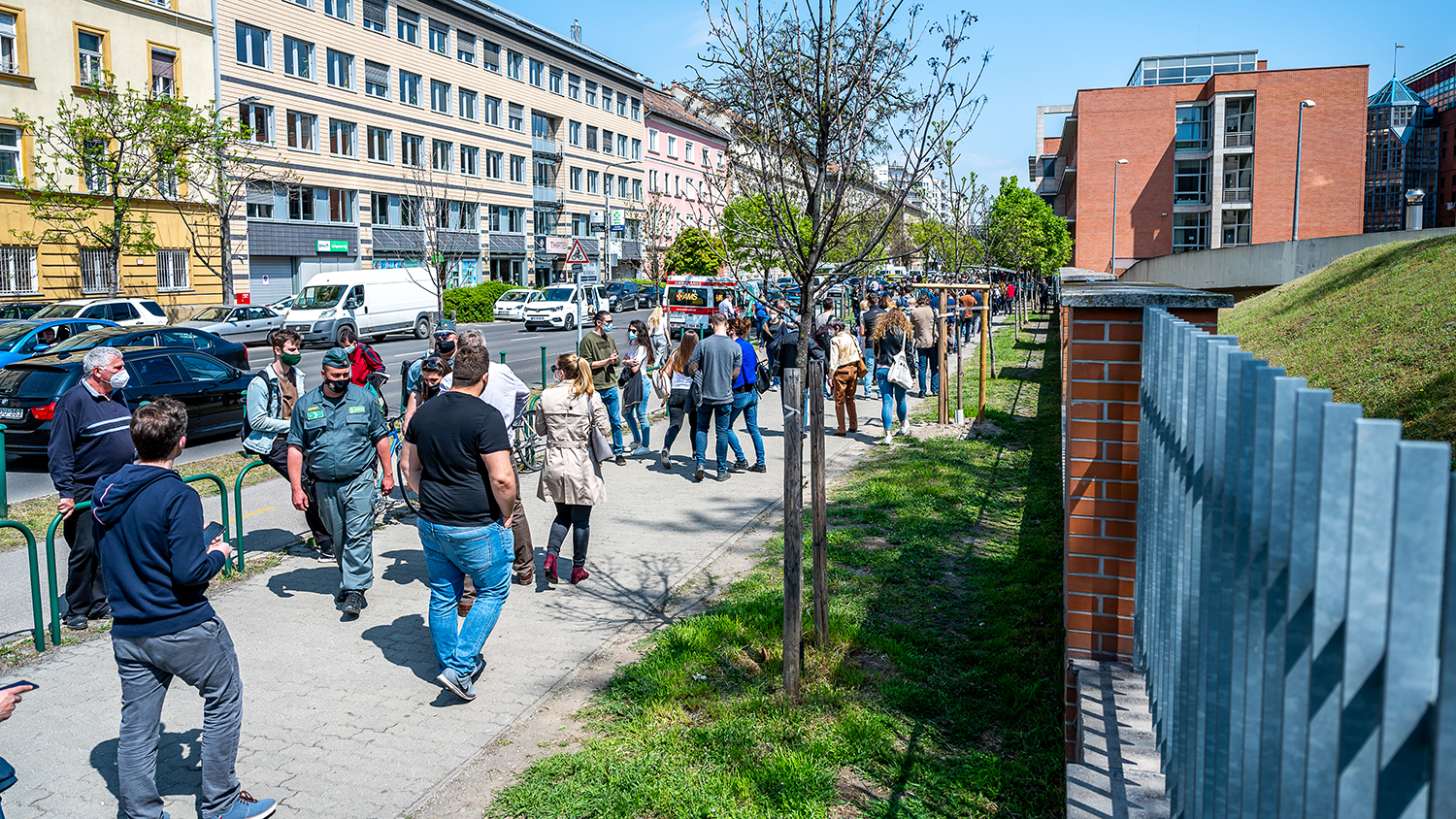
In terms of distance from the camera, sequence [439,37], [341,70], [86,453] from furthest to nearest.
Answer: [439,37] < [341,70] < [86,453]

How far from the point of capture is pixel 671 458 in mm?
12805

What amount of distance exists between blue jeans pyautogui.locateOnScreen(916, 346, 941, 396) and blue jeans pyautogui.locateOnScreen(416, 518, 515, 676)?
12.2 meters

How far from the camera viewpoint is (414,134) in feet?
165

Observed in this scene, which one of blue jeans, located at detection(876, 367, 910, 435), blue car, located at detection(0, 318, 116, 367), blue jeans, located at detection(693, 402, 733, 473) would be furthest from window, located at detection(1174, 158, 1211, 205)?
blue car, located at detection(0, 318, 116, 367)

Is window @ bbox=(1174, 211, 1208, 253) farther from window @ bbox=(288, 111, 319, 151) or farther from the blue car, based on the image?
the blue car

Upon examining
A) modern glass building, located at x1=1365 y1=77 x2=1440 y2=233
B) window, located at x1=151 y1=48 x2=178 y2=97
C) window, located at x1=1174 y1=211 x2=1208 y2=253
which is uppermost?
modern glass building, located at x1=1365 y1=77 x2=1440 y2=233

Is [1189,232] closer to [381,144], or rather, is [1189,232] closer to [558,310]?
[558,310]

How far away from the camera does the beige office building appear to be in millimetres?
40812

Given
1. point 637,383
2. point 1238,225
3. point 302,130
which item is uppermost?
point 302,130

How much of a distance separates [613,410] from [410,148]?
139 feet

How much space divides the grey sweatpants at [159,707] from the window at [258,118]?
41.0m

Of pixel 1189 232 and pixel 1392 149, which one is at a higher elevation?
pixel 1392 149

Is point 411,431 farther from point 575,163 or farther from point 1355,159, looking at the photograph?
point 1355,159

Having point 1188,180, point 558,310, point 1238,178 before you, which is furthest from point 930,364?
point 1188,180
